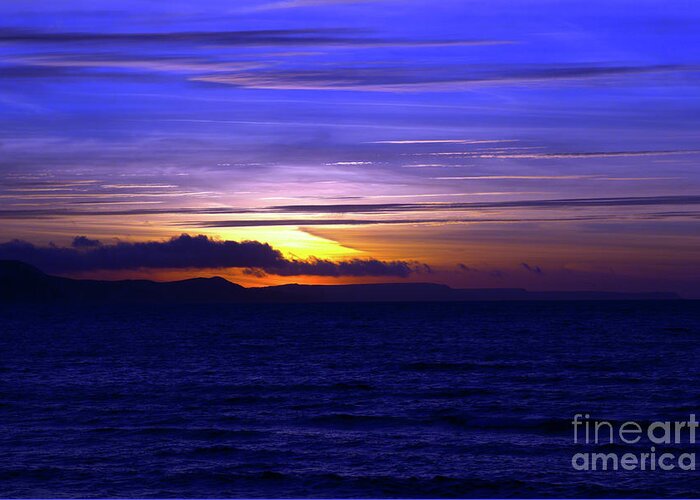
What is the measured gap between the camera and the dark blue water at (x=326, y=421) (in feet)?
68.3

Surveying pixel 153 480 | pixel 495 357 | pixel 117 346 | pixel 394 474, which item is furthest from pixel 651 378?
pixel 117 346

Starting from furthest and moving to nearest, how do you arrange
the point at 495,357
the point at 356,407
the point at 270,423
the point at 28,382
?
1. the point at 495,357
2. the point at 28,382
3. the point at 356,407
4. the point at 270,423

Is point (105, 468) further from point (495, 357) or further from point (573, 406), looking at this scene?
point (495, 357)

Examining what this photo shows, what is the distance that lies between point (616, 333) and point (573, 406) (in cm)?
6374

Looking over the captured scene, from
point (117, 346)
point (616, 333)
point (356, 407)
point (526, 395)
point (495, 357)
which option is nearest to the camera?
point (356, 407)

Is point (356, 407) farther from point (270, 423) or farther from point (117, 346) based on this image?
point (117, 346)

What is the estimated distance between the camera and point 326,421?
29406 mm

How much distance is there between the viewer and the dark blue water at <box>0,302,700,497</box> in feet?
68.3

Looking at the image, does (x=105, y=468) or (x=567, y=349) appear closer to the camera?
(x=105, y=468)

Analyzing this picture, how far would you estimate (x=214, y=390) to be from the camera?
3847 centimetres

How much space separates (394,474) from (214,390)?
1850cm

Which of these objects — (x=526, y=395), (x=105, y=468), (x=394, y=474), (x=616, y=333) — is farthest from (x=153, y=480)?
(x=616, y=333)

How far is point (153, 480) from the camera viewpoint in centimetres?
2111

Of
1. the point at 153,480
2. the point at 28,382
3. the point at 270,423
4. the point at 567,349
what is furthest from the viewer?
the point at 567,349
